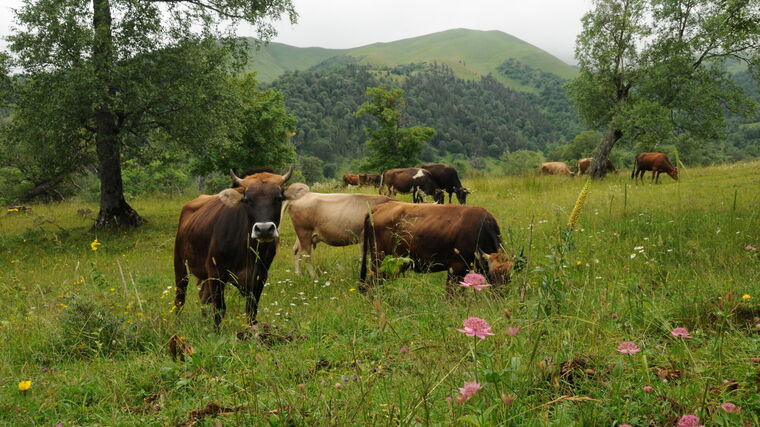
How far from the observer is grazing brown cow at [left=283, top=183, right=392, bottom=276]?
9.85 meters

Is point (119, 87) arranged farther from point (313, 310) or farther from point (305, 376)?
point (305, 376)

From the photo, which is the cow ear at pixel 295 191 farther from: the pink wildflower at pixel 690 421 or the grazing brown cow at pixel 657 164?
the grazing brown cow at pixel 657 164

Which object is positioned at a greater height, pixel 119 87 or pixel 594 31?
pixel 594 31

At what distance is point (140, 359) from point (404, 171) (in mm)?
17822

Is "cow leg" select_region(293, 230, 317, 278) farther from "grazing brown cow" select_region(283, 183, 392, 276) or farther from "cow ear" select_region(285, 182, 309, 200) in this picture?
"cow ear" select_region(285, 182, 309, 200)

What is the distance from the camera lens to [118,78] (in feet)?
45.8

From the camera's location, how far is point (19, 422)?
2695 millimetres

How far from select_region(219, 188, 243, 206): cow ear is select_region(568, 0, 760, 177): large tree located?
24693mm

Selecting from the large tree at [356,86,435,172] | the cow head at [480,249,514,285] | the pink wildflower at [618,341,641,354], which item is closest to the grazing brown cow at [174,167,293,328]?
the cow head at [480,249,514,285]

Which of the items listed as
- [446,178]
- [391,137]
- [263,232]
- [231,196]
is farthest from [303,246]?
[391,137]

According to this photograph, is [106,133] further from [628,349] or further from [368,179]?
[368,179]

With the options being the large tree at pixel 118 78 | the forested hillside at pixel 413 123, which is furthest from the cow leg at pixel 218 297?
the forested hillside at pixel 413 123

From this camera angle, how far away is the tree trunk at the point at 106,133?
45.0 ft

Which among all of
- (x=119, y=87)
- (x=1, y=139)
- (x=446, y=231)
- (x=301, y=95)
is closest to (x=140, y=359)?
(x=446, y=231)
